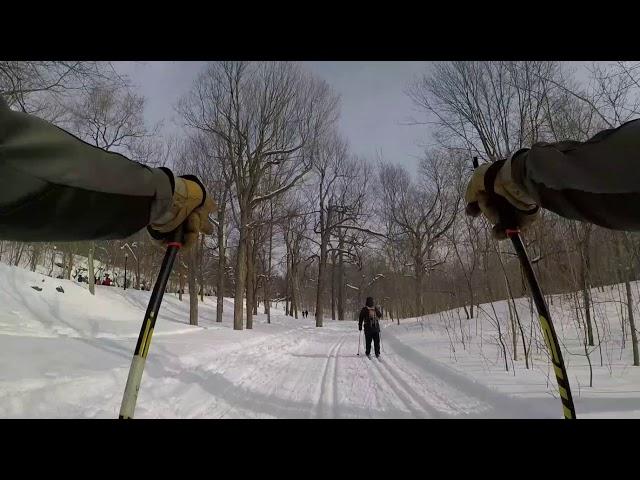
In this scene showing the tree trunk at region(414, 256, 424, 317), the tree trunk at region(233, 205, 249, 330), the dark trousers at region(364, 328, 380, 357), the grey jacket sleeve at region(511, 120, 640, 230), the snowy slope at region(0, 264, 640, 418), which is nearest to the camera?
the grey jacket sleeve at region(511, 120, 640, 230)

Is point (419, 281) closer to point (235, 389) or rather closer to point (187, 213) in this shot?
point (235, 389)

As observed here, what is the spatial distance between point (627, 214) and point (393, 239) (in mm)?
27755

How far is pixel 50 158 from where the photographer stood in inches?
42.0

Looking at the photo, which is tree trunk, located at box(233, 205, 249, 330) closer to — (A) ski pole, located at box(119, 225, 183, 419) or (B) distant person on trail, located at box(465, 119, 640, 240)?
(A) ski pole, located at box(119, 225, 183, 419)

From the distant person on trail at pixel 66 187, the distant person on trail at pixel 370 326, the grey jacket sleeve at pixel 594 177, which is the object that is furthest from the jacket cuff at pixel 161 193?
the distant person on trail at pixel 370 326

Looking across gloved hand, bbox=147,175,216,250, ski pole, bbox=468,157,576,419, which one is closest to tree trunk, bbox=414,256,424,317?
ski pole, bbox=468,157,576,419

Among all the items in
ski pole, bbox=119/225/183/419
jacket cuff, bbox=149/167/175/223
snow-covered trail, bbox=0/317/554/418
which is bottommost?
snow-covered trail, bbox=0/317/554/418

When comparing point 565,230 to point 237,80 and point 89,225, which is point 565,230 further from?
point 237,80

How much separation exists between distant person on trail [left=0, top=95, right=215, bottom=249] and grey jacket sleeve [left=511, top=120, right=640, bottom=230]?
1.45 metres

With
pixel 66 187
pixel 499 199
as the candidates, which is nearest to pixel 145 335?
pixel 66 187

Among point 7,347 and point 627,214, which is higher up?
point 627,214

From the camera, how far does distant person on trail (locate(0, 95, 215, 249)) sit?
1006 millimetres

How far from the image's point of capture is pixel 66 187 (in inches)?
44.2
